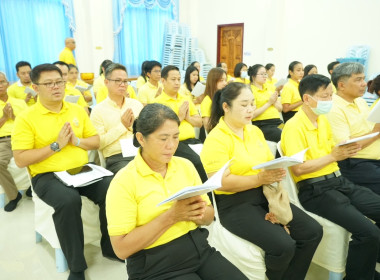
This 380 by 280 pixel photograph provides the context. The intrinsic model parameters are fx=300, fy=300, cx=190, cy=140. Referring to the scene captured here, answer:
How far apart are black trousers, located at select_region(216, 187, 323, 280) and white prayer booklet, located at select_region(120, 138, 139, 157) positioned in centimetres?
84

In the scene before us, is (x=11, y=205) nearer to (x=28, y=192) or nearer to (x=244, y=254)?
(x=28, y=192)

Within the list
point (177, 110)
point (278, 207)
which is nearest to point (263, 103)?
point (177, 110)

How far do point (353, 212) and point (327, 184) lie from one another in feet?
0.79

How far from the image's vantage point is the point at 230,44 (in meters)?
8.45

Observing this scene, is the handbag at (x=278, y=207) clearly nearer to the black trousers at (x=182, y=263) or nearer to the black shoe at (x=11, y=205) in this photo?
the black trousers at (x=182, y=263)

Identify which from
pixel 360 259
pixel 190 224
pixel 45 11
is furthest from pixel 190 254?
pixel 45 11

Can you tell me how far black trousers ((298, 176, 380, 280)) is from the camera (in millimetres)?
1743

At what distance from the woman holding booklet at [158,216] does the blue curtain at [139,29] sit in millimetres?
6760

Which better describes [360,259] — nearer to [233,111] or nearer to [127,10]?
[233,111]

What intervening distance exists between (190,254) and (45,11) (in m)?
6.72

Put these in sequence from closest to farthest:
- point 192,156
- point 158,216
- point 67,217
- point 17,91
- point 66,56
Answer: point 158,216 < point 67,217 < point 192,156 < point 17,91 < point 66,56

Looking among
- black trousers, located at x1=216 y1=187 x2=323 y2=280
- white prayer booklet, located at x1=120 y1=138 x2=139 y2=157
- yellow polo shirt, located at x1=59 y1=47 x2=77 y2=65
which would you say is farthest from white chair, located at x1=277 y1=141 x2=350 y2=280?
yellow polo shirt, located at x1=59 y1=47 x2=77 y2=65

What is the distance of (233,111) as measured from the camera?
6.23 ft

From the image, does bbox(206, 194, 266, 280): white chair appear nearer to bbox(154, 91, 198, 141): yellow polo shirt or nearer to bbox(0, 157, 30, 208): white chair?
bbox(154, 91, 198, 141): yellow polo shirt
